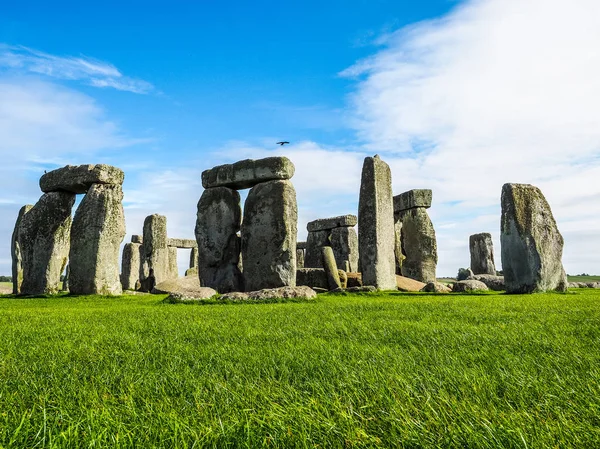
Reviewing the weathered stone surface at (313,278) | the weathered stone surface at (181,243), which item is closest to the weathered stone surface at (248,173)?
the weathered stone surface at (313,278)

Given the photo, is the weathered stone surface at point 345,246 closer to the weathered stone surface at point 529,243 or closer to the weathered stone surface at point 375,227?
the weathered stone surface at point 375,227

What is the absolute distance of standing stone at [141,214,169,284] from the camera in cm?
1992

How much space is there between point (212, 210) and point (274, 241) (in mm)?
2543

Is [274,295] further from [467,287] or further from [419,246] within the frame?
[419,246]

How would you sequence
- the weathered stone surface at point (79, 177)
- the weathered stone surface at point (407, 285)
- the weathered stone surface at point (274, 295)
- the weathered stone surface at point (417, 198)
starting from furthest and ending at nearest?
the weathered stone surface at point (417, 198), the weathered stone surface at point (407, 285), the weathered stone surface at point (79, 177), the weathered stone surface at point (274, 295)

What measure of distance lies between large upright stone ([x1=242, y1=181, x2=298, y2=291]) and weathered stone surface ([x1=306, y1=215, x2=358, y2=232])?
8345mm

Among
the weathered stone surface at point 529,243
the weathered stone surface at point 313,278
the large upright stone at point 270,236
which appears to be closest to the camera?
the weathered stone surface at point 529,243

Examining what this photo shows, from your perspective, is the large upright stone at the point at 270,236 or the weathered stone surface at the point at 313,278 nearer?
the large upright stone at the point at 270,236

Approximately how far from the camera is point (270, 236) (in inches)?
475

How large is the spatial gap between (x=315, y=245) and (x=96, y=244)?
37.4 feet

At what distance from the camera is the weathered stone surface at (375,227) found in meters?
12.9

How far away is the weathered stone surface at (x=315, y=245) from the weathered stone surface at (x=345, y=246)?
49 centimetres

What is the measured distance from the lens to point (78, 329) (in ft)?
14.3

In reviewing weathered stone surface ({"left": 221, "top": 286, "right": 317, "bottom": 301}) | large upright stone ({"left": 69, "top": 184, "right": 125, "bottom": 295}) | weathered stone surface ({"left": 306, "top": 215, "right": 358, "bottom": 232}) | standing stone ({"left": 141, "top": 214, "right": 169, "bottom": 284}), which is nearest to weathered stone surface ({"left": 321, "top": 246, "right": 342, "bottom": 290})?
weathered stone surface ({"left": 221, "top": 286, "right": 317, "bottom": 301})
